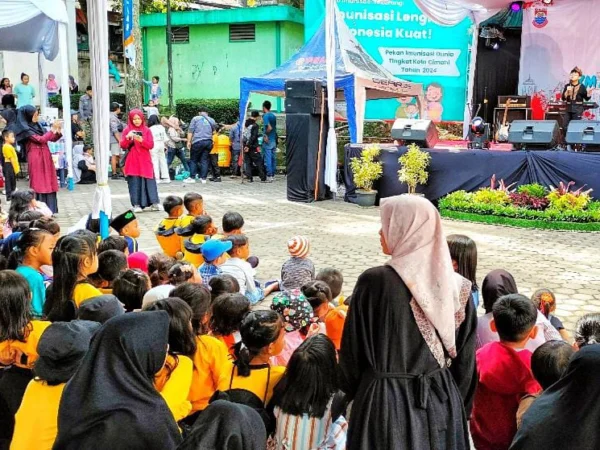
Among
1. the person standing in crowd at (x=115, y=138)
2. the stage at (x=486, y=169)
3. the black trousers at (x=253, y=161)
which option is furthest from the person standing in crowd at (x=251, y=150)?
the stage at (x=486, y=169)

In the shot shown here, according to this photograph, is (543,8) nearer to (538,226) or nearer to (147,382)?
(538,226)

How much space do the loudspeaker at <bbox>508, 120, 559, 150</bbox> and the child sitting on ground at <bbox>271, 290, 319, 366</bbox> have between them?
853 cm

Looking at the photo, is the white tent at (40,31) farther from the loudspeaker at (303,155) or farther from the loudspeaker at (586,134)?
the loudspeaker at (586,134)

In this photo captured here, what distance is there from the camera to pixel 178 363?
2.60 m

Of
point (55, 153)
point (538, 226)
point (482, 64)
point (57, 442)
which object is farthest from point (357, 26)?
point (57, 442)

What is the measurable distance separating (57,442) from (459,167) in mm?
9162

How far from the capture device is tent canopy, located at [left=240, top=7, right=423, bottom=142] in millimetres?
11766

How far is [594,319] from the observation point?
9.75 ft

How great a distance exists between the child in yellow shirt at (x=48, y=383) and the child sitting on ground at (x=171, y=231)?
364 cm

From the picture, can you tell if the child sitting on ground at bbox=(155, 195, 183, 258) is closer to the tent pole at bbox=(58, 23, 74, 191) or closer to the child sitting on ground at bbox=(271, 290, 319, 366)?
the child sitting on ground at bbox=(271, 290, 319, 366)

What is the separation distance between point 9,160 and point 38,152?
4.93 ft

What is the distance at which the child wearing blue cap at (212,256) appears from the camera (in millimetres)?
4805

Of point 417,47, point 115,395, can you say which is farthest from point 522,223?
point 417,47

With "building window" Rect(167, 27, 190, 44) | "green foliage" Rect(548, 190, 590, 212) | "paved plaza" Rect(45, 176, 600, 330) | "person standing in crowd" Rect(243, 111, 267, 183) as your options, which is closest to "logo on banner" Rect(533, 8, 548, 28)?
"person standing in crowd" Rect(243, 111, 267, 183)
